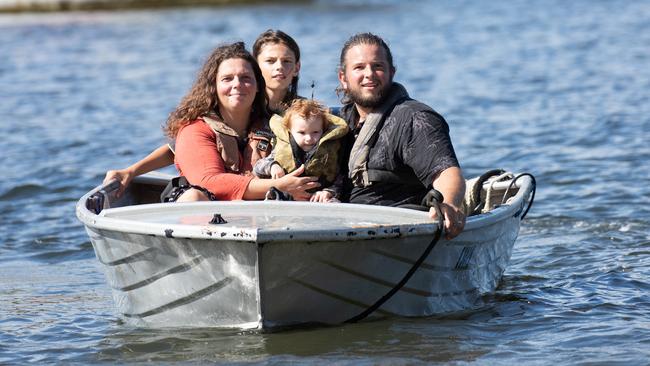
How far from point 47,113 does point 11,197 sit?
5.83 m

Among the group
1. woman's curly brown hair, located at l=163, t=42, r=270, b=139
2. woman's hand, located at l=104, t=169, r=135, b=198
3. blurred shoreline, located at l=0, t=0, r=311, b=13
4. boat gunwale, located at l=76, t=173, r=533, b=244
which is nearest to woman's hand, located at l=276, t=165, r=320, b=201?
boat gunwale, located at l=76, t=173, r=533, b=244

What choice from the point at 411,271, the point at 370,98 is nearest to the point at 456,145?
the point at 370,98

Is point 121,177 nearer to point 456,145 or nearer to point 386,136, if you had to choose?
point 386,136

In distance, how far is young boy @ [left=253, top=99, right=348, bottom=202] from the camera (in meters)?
6.50

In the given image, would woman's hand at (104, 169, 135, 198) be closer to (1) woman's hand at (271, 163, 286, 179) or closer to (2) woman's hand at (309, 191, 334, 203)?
(1) woman's hand at (271, 163, 286, 179)

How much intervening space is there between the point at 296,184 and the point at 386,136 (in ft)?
1.81

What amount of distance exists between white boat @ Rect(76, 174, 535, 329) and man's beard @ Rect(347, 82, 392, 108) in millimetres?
659

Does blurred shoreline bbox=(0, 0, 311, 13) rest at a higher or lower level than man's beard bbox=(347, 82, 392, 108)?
higher

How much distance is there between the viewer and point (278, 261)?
5.68 m

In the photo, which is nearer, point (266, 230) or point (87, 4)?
point (266, 230)

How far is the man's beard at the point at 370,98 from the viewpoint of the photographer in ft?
21.6

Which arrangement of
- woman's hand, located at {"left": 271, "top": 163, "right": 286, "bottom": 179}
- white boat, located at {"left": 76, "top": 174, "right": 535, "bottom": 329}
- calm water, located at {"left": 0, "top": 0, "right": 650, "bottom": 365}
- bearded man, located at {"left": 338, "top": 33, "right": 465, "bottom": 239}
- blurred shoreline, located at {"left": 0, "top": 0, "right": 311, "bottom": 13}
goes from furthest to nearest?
blurred shoreline, located at {"left": 0, "top": 0, "right": 311, "bottom": 13} → woman's hand, located at {"left": 271, "top": 163, "right": 286, "bottom": 179} → bearded man, located at {"left": 338, "top": 33, "right": 465, "bottom": 239} → calm water, located at {"left": 0, "top": 0, "right": 650, "bottom": 365} → white boat, located at {"left": 76, "top": 174, "right": 535, "bottom": 329}

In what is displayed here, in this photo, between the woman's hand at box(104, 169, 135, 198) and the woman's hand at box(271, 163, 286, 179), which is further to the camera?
the woman's hand at box(104, 169, 135, 198)

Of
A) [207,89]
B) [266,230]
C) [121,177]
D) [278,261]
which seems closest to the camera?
[266,230]
